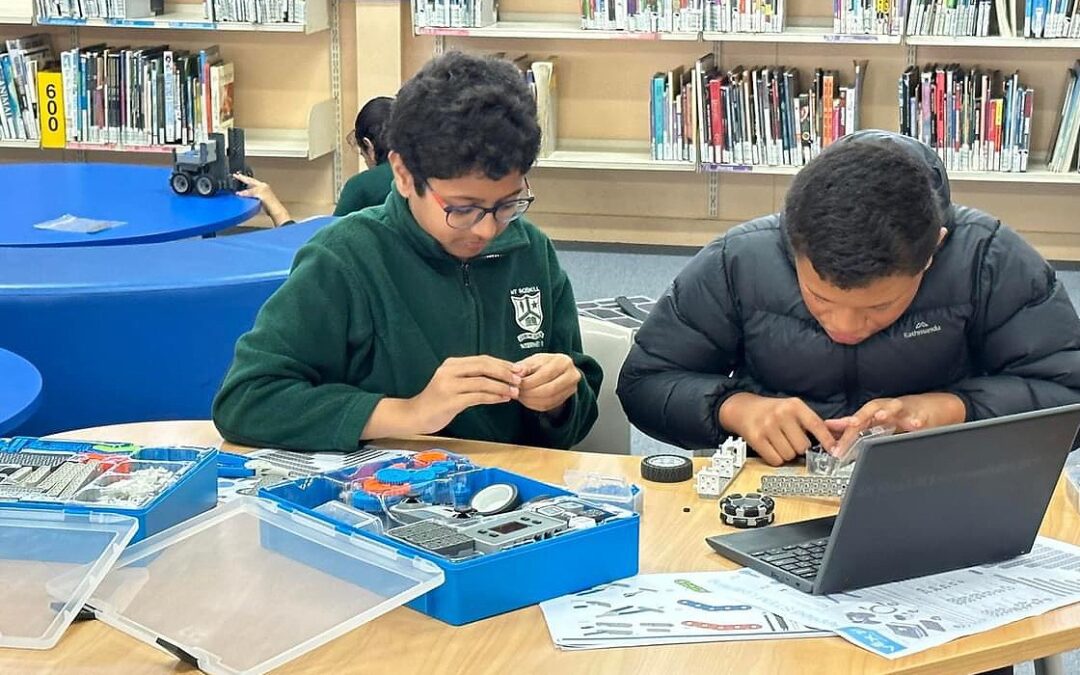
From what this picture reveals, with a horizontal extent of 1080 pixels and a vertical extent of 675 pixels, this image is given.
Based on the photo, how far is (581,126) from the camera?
5.87 m

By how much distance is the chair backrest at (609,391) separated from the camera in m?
2.36

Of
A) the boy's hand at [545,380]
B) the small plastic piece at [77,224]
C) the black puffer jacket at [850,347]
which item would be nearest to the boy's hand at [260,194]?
the small plastic piece at [77,224]

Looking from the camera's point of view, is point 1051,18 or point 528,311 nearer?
point 528,311

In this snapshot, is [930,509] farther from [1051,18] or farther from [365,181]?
[1051,18]

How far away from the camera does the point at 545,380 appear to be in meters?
1.94

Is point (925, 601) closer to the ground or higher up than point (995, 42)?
closer to the ground

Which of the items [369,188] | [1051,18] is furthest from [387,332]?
[1051,18]

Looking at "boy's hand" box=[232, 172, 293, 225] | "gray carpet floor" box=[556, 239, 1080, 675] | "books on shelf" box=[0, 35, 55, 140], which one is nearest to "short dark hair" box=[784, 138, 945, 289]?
"boy's hand" box=[232, 172, 293, 225]

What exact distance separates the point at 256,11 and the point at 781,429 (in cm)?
419

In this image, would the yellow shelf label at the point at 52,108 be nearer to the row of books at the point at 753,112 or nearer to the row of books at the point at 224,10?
the row of books at the point at 224,10

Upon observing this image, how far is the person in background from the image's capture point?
3.86 metres

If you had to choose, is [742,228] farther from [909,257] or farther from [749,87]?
[749,87]

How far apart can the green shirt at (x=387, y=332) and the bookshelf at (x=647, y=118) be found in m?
3.35

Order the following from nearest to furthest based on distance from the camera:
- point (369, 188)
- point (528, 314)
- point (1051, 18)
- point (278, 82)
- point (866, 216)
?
point (866, 216), point (528, 314), point (369, 188), point (1051, 18), point (278, 82)
